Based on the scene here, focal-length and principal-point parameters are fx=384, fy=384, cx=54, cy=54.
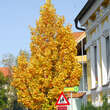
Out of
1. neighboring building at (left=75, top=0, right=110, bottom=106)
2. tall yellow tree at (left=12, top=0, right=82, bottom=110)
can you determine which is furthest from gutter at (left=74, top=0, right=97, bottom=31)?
tall yellow tree at (left=12, top=0, right=82, bottom=110)

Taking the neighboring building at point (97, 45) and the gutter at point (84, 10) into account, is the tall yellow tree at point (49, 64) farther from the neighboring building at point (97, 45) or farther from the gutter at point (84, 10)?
the neighboring building at point (97, 45)

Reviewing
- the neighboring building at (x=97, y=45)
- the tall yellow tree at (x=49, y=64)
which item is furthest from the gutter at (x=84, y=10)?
the tall yellow tree at (x=49, y=64)

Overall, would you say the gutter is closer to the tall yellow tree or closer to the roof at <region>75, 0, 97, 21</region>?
the roof at <region>75, 0, 97, 21</region>

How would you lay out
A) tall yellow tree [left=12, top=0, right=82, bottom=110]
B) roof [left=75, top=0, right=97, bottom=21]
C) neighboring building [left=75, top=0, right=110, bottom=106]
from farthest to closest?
tall yellow tree [left=12, top=0, right=82, bottom=110] < roof [left=75, top=0, right=97, bottom=21] < neighboring building [left=75, top=0, right=110, bottom=106]

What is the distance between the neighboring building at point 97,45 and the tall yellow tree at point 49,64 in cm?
452

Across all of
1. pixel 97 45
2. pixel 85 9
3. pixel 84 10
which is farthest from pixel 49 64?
pixel 97 45

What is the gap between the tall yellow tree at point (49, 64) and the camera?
23.3 m

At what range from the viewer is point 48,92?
23.3 meters

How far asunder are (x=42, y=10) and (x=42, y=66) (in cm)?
413

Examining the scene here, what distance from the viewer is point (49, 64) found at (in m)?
23.4

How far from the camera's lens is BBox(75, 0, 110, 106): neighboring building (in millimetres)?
15047

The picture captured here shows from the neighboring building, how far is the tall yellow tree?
14.8ft

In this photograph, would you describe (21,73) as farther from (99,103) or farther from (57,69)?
(99,103)

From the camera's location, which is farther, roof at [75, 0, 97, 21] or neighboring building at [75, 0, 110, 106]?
roof at [75, 0, 97, 21]
